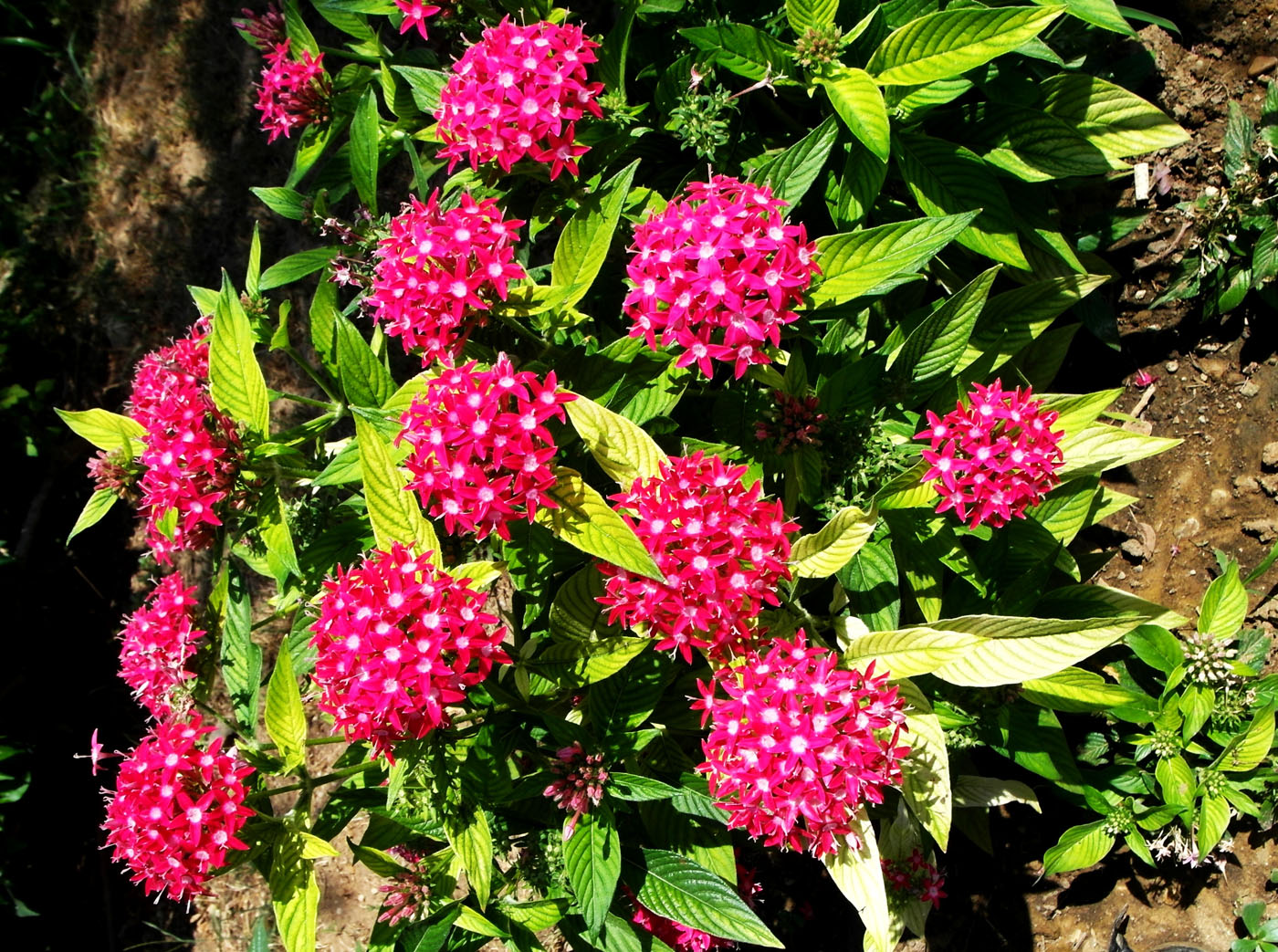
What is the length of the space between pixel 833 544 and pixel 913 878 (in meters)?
1.37

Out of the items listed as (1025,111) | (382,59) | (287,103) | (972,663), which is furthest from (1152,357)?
(287,103)

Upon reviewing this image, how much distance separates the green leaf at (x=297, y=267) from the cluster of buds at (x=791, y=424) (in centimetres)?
156

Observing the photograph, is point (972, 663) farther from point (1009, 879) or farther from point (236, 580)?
point (236, 580)

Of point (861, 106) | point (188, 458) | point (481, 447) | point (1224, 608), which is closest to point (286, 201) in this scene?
point (188, 458)

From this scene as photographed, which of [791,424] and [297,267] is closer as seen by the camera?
[791,424]

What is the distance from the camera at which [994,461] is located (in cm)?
220

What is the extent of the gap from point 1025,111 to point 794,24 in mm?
788

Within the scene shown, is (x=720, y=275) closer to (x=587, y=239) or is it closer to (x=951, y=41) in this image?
(x=587, y=239)

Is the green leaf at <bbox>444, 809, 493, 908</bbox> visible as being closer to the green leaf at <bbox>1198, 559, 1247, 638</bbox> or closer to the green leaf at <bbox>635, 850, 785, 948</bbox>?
the green leaf at <bbox>635, 850, 785, 948</bbox>

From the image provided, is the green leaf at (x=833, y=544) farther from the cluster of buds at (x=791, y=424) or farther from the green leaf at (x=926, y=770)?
the green leaf at (x=926, y=770)

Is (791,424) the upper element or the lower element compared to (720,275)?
lower

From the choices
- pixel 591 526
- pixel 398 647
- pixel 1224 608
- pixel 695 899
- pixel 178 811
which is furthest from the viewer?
pixel 1224 608

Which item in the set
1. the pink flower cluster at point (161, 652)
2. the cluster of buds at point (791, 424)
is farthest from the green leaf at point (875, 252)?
the pink flower cluster at point (161, 652)

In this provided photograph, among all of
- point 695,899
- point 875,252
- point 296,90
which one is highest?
point 296,90
